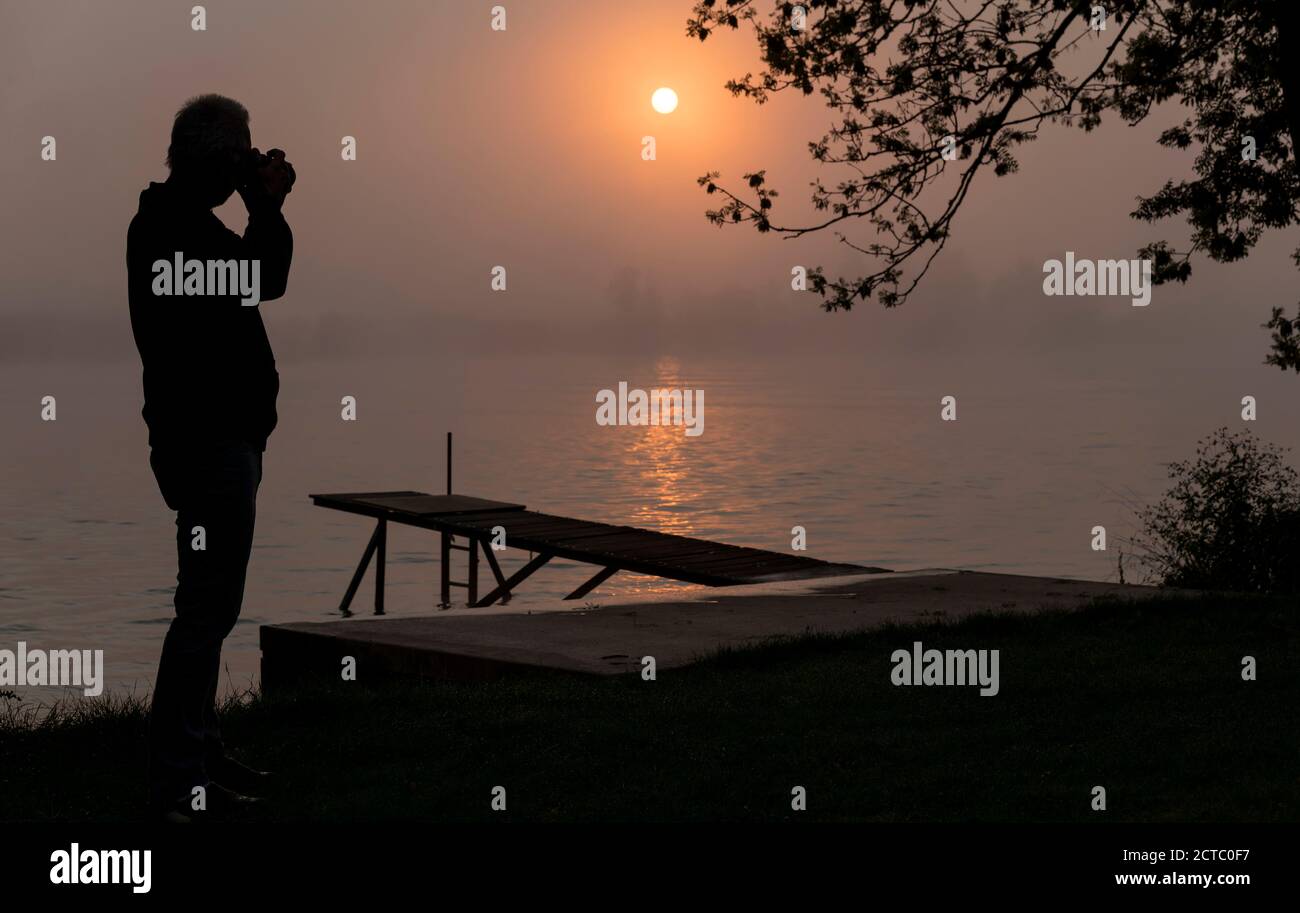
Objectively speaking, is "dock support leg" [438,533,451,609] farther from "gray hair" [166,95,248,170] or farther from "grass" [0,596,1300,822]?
"gray hair" [166,95,248,170]

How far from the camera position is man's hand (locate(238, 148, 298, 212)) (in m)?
6.16

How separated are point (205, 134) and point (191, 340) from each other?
2.75ft

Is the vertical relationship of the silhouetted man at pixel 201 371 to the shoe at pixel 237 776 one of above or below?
above

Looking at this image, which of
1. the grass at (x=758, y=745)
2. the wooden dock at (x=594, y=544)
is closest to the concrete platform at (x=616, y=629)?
the grass at (x=758, y=745)

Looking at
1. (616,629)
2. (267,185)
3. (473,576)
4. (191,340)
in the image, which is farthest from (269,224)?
(473,576)

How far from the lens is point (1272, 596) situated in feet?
41.4

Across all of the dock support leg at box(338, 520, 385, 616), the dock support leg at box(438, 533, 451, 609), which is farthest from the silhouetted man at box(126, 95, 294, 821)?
the dock support leg at box(438, 533, 451, 609)

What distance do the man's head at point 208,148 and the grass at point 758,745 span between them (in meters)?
2.62

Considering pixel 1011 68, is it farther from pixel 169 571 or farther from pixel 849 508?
pixel 849 508

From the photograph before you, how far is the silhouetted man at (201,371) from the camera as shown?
5945 millimetres

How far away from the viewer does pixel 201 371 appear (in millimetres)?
5938

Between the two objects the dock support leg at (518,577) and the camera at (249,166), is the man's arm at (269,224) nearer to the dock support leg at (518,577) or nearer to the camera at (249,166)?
the camera at (249,166)

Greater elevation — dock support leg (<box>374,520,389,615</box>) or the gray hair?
the gray hair

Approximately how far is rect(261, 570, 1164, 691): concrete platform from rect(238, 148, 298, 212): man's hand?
429 centimetres
